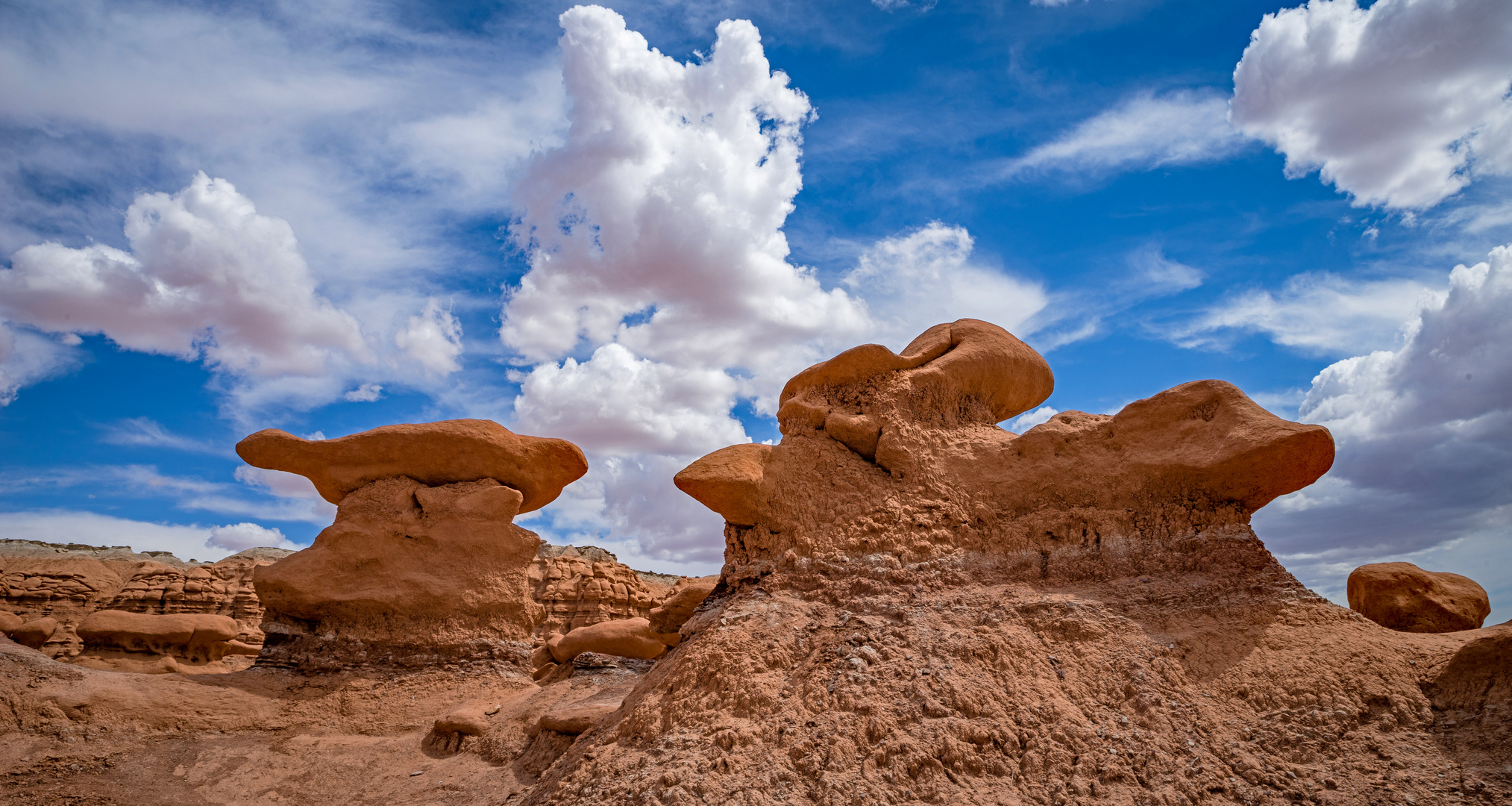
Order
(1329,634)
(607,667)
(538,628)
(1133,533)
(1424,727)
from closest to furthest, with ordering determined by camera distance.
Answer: (1424,727), (1329,634), (1133,533), (607,667), (538,628)

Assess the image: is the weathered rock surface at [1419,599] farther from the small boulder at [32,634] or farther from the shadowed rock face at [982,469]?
the small boulder at [32,634]

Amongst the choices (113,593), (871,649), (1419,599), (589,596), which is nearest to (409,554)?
(871,649)

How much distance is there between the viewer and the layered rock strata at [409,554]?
9.43m

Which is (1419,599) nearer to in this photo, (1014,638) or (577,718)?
(1014,638)

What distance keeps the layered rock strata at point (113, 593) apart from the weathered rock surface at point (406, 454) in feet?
27.9

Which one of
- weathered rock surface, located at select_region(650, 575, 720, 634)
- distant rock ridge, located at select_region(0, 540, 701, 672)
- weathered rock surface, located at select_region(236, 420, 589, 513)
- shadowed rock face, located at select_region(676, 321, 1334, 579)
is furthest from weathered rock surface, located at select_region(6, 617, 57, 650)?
shadowed rock face, located at select_region(676, 321, 1334, 579)

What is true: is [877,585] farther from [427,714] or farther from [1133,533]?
[427,714]

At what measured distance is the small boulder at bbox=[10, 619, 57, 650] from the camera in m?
12.8

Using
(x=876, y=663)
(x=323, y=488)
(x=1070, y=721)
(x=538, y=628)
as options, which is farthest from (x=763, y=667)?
(x=538, y=628)

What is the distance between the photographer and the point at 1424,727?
4.45 meters

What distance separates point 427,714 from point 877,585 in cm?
591

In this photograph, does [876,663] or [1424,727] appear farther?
[876,663]

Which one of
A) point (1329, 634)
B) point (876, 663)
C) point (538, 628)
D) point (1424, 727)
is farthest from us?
point (538, 628)

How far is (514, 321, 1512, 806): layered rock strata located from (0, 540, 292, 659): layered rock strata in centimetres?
1482
